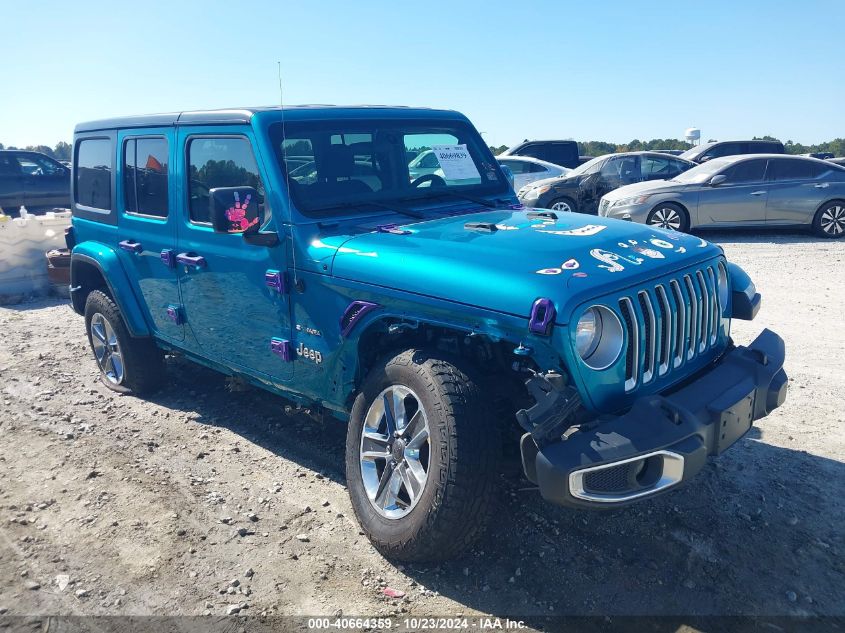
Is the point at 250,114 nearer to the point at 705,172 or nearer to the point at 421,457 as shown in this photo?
the point at 421,457

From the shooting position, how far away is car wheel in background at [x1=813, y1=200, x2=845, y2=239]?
1130cm

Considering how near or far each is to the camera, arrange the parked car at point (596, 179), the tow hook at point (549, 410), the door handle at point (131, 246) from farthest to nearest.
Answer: the parked car at point (596, 179)
the door handle at point (131, 246)
the tow hook at point (549, 410)

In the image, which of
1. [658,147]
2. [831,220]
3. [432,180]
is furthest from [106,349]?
[658,147]

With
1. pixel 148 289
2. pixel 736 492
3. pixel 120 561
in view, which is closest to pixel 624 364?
pixel 736 492

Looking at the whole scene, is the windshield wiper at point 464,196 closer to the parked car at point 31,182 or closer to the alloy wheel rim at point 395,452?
the alloy wheel rim at point 395,452

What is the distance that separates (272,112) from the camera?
3.89m

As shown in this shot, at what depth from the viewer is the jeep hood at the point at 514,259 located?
2.80 meters

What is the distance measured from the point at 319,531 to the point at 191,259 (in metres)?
1.87

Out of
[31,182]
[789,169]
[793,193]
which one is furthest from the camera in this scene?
[31,182]

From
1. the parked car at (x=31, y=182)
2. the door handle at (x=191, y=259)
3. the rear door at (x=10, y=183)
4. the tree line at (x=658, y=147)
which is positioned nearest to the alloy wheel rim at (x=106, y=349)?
the door handle at (x=191, y=259)

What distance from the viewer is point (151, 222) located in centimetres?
468

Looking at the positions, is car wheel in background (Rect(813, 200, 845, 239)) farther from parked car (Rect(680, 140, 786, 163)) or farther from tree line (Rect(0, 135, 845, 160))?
tree line (Rect(0, 135, 845, 160))

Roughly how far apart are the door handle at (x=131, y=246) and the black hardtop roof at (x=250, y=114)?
809 mm

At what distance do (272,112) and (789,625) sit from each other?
3.52m
